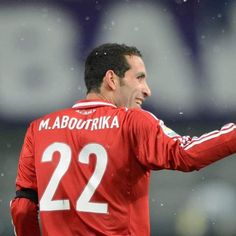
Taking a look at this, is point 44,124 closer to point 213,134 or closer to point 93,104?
point 93,104

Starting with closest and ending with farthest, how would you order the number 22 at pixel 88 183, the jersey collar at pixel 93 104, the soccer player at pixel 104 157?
the soccer player at pixel 104 157, the number 22 at pixel 88 183, the jersey collar at pixel 93 104

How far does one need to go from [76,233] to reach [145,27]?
2.22 meters

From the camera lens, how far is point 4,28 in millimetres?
4559

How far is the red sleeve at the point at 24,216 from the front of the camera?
2.71 m

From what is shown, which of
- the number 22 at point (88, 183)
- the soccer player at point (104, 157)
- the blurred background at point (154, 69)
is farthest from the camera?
the blurred background at point (154, 69)

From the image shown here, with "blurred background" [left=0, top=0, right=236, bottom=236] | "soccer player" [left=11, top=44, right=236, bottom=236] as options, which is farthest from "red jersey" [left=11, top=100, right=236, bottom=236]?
"blurred background" [left=0, top=0, right=236, bottom=236]

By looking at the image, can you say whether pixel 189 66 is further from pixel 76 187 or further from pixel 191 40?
pixel 76 187

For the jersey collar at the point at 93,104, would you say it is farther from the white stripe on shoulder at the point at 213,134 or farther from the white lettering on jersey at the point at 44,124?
the white stripe on shoulder at the point at 213,134

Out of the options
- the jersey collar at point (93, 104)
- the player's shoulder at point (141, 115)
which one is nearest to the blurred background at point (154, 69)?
the jersey collar at point (93, 104)

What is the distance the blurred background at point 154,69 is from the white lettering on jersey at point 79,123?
182 cm

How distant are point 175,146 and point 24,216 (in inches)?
25.1

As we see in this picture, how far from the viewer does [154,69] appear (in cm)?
452

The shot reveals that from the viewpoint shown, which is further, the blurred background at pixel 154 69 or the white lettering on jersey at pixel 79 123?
the blurred background at pixel 154 69

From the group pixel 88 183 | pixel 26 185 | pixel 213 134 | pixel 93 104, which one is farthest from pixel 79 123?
pixel 213 134
